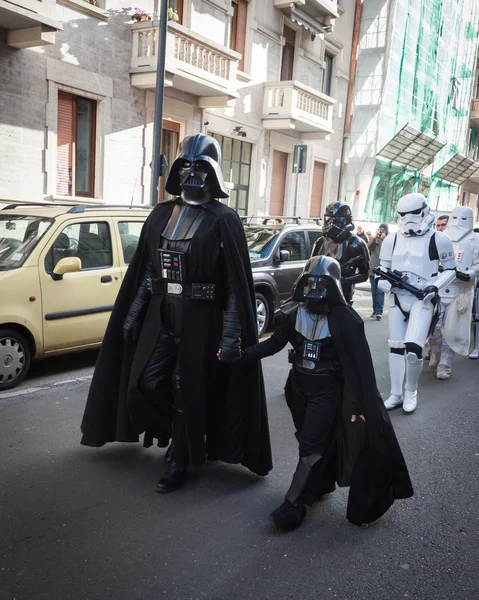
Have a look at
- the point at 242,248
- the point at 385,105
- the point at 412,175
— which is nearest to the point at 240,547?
the point at 242,248

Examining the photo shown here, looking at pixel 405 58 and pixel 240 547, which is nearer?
pixel 240 547

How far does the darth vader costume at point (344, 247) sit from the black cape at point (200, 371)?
2.58 m

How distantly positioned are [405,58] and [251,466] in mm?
25140

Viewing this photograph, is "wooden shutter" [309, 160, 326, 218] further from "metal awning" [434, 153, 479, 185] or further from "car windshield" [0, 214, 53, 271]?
"car windshield" [0, 214, 53, 271]

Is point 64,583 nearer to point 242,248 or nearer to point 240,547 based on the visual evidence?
point 240,547

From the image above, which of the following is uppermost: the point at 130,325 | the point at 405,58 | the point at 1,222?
the point at 405,58

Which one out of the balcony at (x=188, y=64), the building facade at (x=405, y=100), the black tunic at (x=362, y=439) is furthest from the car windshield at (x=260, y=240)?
the building facade at (x=405, y=100)

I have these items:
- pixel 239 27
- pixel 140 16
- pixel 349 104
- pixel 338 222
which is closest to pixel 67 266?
pixel 338 222

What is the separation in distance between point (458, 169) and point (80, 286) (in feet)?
106

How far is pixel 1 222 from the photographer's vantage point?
6.16 meters

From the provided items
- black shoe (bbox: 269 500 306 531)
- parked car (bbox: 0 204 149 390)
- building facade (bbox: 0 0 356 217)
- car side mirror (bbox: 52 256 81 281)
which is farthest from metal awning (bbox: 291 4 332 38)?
black shoe (bbox: 269 500 306 531)

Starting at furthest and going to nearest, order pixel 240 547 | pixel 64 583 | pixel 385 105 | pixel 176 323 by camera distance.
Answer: pixel 385 105
pixel 176 323
pixel 240 547
pixel 64 583

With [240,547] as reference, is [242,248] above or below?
above

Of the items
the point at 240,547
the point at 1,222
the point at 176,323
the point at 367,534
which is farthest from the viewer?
the point at 1,222
